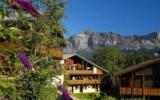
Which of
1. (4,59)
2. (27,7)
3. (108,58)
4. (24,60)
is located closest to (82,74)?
(108,58)

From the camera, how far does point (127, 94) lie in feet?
204

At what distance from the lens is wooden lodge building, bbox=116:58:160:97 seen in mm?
61094

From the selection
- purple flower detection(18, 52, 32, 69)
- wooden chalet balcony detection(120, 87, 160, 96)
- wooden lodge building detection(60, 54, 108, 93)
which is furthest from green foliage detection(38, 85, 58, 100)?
wooden lodge building detection(60, 54, 108, 93)

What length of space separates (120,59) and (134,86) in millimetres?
75277

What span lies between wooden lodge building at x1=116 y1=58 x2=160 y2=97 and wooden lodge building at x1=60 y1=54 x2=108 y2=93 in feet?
89.6

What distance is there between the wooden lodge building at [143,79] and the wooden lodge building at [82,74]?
2729cm

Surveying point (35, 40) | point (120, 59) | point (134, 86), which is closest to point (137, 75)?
point (134, 86)

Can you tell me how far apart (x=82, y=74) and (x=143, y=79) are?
3329 cm

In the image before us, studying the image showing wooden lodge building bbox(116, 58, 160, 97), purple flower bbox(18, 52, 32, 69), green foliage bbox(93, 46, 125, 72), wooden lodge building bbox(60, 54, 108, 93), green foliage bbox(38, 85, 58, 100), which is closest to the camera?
purple flower bbox(18, 52, 32, 69)

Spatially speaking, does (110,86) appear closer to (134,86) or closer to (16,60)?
(134,86)

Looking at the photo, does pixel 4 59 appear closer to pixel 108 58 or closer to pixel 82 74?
pixel 82 74

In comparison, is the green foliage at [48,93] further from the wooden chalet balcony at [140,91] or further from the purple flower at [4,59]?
the wooden chalet balcony at [140,91]

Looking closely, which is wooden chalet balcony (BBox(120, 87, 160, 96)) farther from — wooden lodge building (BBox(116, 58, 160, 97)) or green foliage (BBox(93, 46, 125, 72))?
green foliage (BBox(93, 46, 125, 72))

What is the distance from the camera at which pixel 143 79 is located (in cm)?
6194
